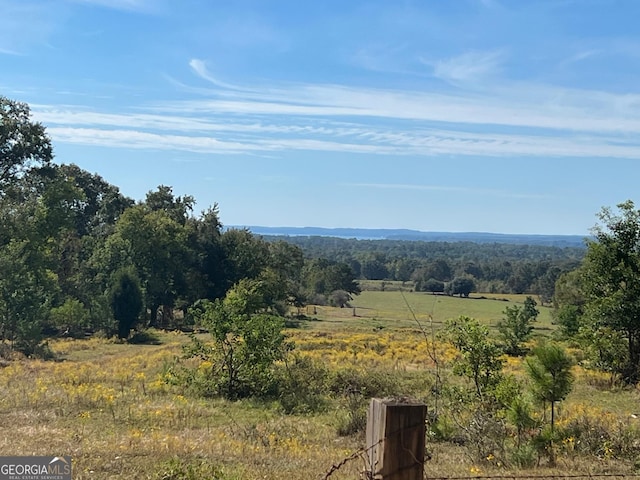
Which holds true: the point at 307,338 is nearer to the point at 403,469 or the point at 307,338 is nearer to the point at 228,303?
the point at 228,303

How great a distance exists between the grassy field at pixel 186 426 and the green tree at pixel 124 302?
12831 mm

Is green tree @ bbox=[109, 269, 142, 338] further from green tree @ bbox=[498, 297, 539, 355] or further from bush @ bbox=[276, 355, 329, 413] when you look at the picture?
green tree @ bbox=[498, 297, 539, 355]

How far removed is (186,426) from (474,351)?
5490mm

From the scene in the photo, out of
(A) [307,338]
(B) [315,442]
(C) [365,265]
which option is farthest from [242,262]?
(C) [365,265]

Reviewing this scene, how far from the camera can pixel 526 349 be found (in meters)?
27.6

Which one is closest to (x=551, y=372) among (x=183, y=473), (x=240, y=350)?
(x=183, y=473)

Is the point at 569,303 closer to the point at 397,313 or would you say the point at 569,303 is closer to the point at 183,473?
the point at 397,313

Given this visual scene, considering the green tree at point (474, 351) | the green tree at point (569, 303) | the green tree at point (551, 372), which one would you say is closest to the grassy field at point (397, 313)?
the green tree at point (569, 303)

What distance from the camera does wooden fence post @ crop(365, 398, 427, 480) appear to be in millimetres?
2957

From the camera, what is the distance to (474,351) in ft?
34.5

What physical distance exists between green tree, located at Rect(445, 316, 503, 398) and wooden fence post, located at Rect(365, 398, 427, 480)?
7632mm

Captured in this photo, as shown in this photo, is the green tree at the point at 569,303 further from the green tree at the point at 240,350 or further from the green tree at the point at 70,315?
the green tree at the point at 70,315

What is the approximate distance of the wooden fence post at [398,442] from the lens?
2.96 meters

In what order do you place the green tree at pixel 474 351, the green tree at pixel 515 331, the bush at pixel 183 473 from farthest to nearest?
the green tree at pixel 515 331 → the green tree at pixel 474 351 → the bush at pixel 183 473
